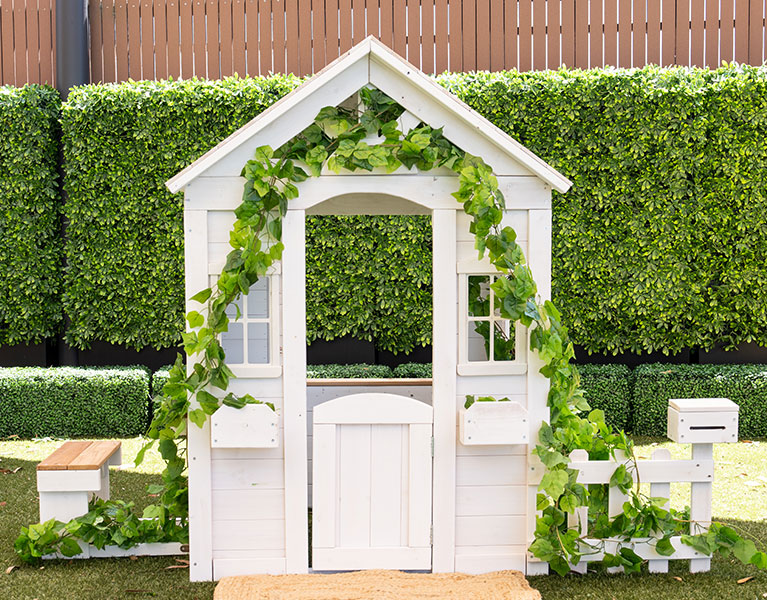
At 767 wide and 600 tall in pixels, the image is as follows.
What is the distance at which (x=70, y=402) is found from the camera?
716 centimetres

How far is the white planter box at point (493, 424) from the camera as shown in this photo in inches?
147

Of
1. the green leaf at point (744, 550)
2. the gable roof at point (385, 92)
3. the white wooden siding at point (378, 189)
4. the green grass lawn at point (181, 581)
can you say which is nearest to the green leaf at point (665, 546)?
the green grass lawn at point (181, 581)

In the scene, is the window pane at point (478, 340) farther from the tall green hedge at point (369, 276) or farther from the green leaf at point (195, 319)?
the green leaf at point (195, 319)

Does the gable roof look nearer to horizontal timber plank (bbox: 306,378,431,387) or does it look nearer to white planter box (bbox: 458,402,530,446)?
white planter box (bbox: 458,402,530,446)

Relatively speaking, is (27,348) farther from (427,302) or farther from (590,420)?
(590,420)

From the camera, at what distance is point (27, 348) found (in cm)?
803

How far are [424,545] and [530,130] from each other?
4.55m

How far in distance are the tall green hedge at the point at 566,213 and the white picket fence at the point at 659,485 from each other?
3.47 metres

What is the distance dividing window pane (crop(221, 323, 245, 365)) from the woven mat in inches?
46.0

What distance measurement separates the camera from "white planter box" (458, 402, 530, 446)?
3.73 m

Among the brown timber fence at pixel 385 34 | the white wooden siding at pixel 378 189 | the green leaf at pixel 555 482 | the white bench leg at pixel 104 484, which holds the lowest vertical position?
the white bench leg at pixel 104 484

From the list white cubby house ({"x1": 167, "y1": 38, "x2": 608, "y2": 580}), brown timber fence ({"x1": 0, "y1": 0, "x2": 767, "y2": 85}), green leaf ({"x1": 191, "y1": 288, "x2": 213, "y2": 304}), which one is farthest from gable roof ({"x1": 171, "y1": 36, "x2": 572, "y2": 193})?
brown timber fence ({"x1": 0, "y1": 0, "x2": 767, "y2": 85})

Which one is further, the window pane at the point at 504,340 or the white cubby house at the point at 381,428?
the window pane at the point at 504,340

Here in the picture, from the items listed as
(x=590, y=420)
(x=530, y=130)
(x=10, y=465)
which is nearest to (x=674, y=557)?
(x=590, y=420)
